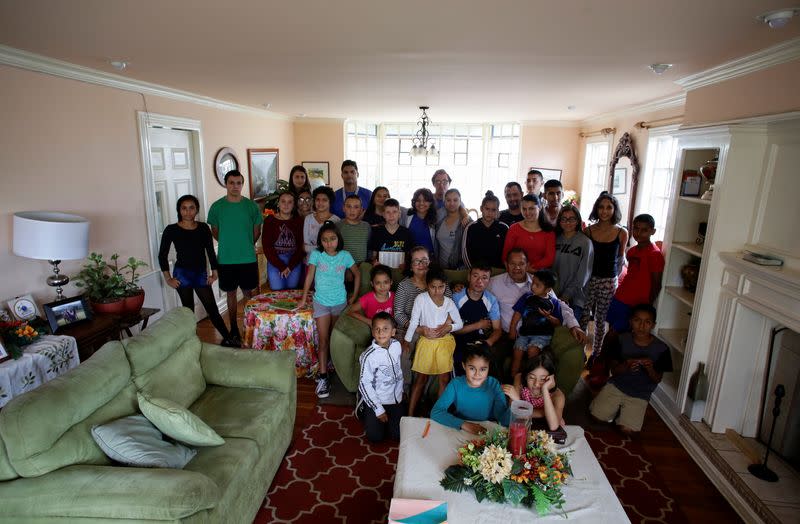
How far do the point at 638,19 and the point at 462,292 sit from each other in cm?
197

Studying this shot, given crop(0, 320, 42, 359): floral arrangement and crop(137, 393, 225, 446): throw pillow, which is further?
crop(0, 320, 42, 359): floral arrangement

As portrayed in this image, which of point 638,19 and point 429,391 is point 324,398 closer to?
point 429,391

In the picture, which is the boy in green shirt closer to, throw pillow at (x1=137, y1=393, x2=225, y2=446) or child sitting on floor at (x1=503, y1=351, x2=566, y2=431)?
throw pillow at (x1=137, y1=393, x2=225, y2=446)

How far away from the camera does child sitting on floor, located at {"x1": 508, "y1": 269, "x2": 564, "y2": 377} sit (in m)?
3.39

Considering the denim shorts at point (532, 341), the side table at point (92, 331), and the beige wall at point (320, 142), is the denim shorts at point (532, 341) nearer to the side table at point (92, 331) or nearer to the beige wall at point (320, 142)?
the side table at point (92, 331)

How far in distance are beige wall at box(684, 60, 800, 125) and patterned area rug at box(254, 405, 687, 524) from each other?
2.26 meters

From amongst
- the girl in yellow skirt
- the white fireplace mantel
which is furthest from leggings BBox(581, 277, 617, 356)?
the girl in yellow skirt

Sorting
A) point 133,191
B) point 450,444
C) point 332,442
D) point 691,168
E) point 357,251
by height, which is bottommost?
point 332,442

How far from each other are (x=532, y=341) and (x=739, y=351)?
127 centimetres

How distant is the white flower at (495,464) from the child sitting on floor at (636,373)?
181 centimetres

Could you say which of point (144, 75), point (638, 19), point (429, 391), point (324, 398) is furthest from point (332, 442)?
point (144, 75)

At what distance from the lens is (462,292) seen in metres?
3.45

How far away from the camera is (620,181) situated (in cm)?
589

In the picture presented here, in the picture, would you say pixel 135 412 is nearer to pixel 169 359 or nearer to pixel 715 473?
pixel 169 359
